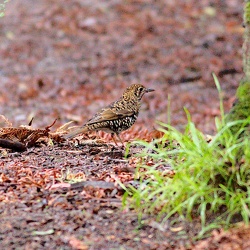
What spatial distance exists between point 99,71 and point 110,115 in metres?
7.16

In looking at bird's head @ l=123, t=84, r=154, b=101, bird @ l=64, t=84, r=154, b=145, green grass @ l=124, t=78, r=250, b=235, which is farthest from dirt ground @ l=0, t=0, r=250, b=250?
green grass @ l=124, t=78, r=250, b=235

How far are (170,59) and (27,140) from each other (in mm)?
8708

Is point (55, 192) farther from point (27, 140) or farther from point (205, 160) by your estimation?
point (27, 140)

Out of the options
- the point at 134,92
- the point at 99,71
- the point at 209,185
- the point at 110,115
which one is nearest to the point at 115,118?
the point at 110,115

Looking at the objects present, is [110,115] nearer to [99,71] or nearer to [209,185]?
[209,185]

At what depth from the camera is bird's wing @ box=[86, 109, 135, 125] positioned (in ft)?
25.7

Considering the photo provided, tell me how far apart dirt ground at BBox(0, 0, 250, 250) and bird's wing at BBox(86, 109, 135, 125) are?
23 cm

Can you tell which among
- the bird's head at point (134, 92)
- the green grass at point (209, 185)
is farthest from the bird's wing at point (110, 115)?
the green grass at point (209, 185)

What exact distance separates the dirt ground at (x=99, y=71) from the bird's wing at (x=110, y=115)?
0.75 feet

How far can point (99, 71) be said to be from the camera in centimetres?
1505

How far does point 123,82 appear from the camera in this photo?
14672mm

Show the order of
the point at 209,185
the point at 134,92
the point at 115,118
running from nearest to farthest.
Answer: the point at 209,185 < the point at 115,118 < the point at 134,92

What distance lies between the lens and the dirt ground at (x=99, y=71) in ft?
19.7

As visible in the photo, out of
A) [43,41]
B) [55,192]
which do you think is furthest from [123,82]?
[55,192]
